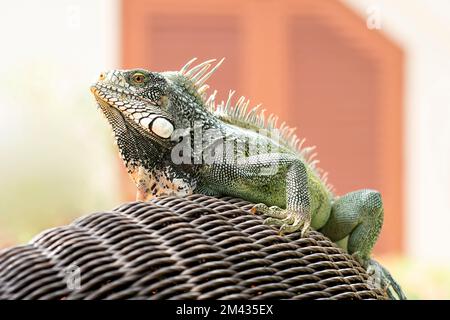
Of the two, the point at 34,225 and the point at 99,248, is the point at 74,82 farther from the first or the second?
the point at 99,248

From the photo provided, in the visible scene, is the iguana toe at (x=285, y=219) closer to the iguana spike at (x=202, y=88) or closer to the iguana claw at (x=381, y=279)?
the iguana claw at (x=381, y=279)

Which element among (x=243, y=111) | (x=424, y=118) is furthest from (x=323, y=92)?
(x=243, y=111)

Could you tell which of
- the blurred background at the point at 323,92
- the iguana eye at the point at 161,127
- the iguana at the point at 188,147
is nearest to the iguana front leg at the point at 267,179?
the iguana at the point at 188,147

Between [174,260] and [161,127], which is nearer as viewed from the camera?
[174,260]

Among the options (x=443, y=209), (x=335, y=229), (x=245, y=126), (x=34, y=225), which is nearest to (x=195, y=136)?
(x=245, y=126)

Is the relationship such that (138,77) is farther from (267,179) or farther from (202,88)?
(267,179)
